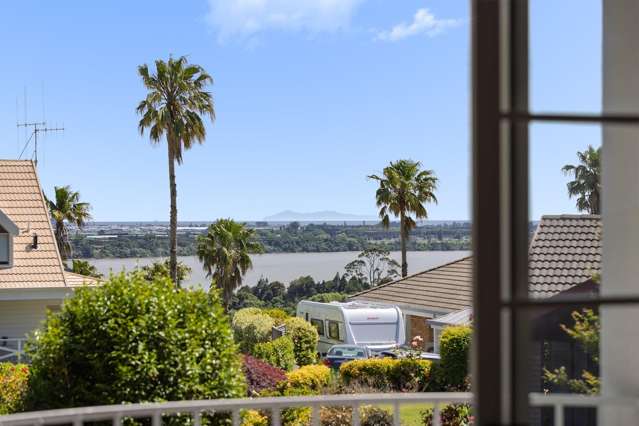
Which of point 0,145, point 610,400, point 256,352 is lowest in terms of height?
point 256,352

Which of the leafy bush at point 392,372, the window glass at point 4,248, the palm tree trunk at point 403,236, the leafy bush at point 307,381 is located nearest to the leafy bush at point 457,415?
the leafy bush at point 307,381

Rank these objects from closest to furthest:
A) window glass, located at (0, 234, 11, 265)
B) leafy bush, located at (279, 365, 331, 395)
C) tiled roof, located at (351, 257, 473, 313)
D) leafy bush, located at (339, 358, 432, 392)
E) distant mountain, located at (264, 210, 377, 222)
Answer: leafy bush, located at (279, 365, 331, 395)
leafy bush, located at (339, 358, 432, 392)
window glass, located at (0, 234, 11, 265)
tiled roof, located at (351, 257, 473, 313)
distant mountain, located at (264, 210, 377, 222)

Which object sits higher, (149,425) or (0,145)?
(0,145)

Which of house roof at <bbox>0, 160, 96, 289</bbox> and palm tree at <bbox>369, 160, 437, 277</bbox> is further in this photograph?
palm tree at <bbox>369, 160, 437, 277</bbox>

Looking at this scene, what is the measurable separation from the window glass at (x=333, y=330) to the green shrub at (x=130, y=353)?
48.6ft

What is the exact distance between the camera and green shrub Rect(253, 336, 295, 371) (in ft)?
49.8

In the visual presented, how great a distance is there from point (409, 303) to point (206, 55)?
1856 inches

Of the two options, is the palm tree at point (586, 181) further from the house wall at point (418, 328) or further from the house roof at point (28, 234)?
the house wall at point (418, 328)

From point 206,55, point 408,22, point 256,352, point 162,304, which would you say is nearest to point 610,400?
point 162,304

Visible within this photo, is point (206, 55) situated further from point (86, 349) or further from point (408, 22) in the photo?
point (86, 349)

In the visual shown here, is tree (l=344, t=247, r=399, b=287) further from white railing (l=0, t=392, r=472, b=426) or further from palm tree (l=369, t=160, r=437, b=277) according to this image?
white railing (l=0, t=392, r=472, b=426)

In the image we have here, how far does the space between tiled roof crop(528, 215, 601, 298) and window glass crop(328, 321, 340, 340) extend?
1389 cm

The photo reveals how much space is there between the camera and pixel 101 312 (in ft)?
14.9

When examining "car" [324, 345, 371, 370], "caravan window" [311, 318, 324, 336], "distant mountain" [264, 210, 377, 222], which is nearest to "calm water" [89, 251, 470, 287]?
"caravan window" [311, 318, 324, 336]
